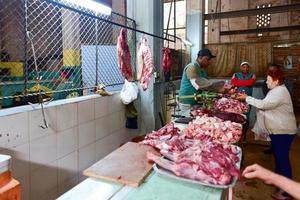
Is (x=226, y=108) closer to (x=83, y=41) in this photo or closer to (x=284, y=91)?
(x=284, y=91)

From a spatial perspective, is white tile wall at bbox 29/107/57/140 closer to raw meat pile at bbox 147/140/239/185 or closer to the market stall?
the market stall

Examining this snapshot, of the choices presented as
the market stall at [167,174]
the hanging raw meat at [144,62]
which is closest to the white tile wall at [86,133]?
the hanging raw meat at [144,62]

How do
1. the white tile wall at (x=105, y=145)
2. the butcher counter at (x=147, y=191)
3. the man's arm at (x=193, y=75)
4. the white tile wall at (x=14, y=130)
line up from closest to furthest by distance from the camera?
the butcher counter at (x=147, y=191) → the white tile wall at (x=14, y=130) → the white tile wall at (x=105, y=145) → the man's arm at (x=193, y=75)

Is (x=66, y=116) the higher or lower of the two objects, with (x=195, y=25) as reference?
lower

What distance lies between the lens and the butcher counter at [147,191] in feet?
4.31

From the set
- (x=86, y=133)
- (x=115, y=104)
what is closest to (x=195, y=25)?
(x=115, y=104)

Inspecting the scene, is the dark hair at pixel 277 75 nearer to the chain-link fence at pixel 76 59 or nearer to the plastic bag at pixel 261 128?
the plastic bag at pixel 261 128

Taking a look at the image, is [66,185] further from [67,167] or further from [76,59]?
[76,59]

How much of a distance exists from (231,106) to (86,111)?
2.21 meters

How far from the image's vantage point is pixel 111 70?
4574 millimetres

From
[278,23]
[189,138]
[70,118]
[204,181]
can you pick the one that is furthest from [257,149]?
[278,23]

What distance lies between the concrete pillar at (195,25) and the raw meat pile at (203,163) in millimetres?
6659

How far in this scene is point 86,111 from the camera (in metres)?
3.21

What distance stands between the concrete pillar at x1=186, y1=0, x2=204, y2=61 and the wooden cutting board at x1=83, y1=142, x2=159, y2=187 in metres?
6.64
